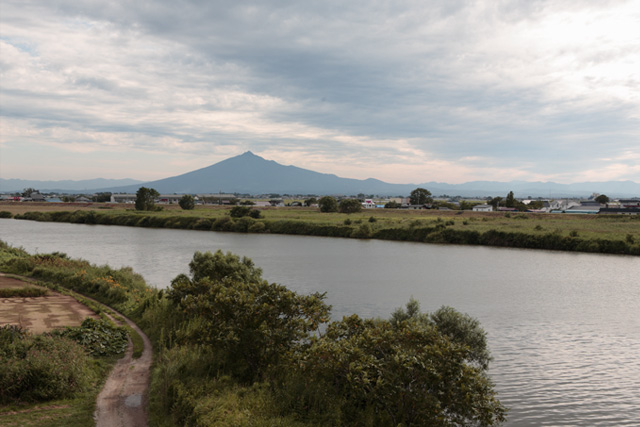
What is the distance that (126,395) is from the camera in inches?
496

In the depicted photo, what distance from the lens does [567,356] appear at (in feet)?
61.6

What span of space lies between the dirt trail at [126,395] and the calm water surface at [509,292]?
10240mm

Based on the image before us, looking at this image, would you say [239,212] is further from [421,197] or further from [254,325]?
[421,197]

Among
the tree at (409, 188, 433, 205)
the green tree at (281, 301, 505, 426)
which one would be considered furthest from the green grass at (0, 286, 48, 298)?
the tree at (409, 188, 433, 205)

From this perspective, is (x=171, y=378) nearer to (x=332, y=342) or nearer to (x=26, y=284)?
(x=332, y=342)

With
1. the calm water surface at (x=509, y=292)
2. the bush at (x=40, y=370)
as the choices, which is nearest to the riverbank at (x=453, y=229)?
the calm water surface at (x=509, y=292)

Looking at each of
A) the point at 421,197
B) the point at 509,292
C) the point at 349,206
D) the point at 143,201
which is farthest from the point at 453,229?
the point at 421,197

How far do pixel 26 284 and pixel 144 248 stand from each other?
2720cm

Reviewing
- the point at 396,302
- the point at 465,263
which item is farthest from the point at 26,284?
the point at 465,263

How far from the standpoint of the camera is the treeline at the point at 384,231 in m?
52.7

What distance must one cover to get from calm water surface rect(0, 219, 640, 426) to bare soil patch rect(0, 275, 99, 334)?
9.60 meters

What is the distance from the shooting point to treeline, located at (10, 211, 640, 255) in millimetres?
52722

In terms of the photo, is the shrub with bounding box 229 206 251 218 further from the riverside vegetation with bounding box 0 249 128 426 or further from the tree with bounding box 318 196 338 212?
the riverside vegetation with bounding box 0 249 128 426

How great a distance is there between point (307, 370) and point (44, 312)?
1392 centimetres
